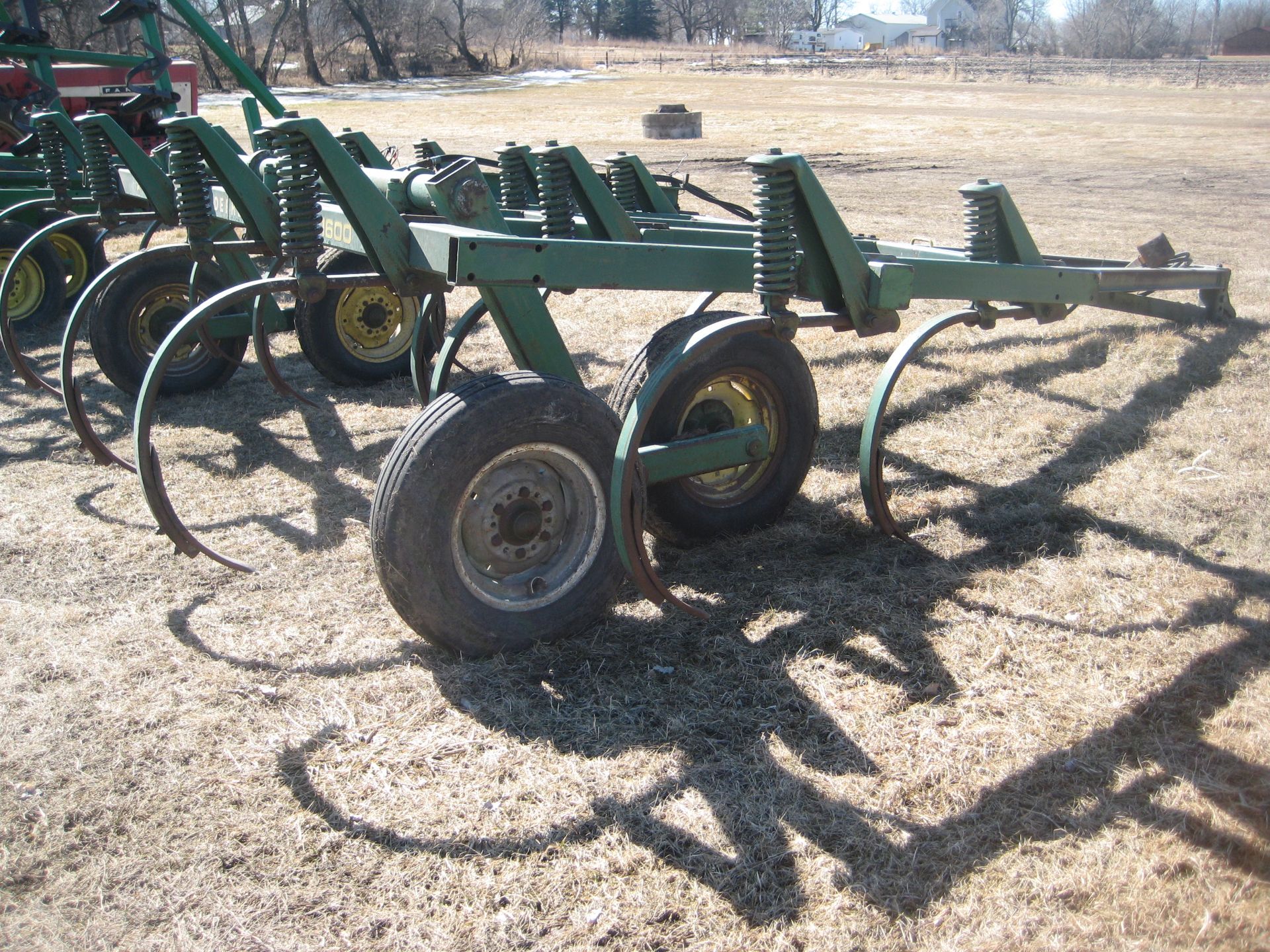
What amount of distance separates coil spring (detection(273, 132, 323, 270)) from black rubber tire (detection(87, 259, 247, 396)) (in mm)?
2462

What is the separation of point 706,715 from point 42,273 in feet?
23.4

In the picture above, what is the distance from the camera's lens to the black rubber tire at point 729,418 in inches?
159

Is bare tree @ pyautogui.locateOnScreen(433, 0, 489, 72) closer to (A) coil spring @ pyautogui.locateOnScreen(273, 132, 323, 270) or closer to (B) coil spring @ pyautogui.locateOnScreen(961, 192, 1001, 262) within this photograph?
(B) coil spring @ pyautogui.locateOnScreen(961, 192, 1001, 262)

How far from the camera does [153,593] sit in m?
3.90

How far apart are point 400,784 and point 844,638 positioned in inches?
58.1

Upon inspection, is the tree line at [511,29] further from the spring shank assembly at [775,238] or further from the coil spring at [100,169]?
the spring shank assembly at [775,238]

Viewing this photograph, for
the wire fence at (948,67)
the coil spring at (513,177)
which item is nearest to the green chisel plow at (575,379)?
the coil spring at (513,177)

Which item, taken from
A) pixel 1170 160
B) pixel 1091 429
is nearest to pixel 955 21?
pixel 1170 160

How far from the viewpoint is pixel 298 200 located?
12.0ft

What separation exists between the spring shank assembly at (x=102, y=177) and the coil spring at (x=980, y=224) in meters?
4.46

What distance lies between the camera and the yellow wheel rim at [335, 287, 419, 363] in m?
6.23

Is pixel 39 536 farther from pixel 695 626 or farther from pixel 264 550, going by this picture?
pixel 695 626

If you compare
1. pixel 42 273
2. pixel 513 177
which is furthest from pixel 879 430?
pixel 42 273

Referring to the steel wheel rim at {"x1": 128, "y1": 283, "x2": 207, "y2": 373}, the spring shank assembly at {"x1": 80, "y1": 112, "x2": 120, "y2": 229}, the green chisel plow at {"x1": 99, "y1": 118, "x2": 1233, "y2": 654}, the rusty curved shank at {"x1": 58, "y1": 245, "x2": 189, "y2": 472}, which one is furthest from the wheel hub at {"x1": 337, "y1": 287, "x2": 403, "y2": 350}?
the green chisel plow at {"x1": 99, "y1": 118, "x2": 1233, "y2": 654}
